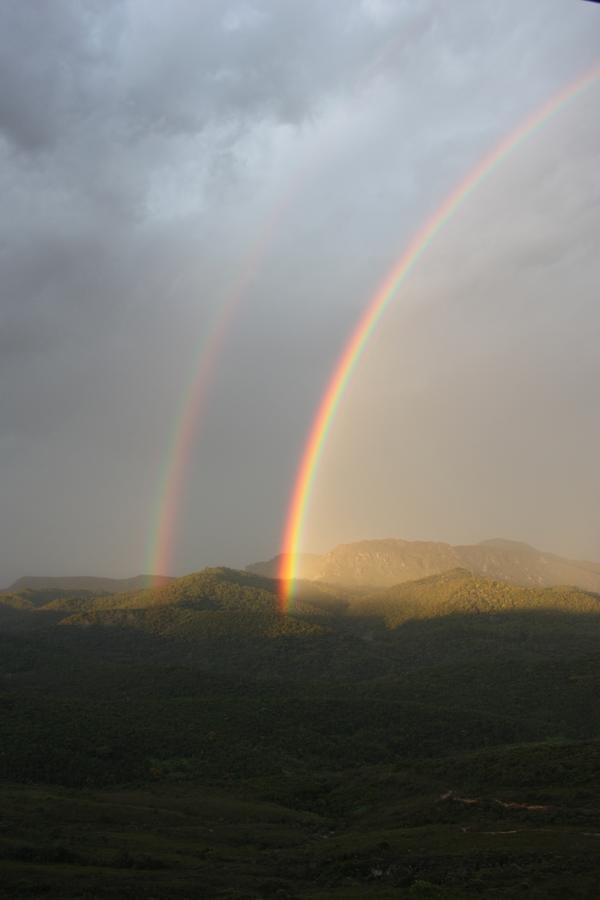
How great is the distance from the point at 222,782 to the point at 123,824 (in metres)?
20.9

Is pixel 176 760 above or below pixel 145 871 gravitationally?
below

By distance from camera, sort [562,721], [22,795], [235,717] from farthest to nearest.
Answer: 1. [562,721]
2. [235,717]
3. [22,795]

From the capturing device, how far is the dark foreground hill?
110 ft

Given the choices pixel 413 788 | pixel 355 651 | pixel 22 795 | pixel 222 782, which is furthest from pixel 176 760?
pixel 355 651

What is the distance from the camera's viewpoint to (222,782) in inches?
2640

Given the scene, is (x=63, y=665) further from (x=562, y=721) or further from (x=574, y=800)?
(x=574, y=800)

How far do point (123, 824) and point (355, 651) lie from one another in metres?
117

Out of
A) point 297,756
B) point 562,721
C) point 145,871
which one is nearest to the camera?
point 145,871

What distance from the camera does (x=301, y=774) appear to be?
7150cm

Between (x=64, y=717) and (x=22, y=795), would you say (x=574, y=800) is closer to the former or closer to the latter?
(x=22, y=795)

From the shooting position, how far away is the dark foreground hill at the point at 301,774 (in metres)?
33.6

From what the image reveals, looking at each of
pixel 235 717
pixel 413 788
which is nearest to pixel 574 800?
pixel 413 788

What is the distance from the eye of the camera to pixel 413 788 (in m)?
59.4

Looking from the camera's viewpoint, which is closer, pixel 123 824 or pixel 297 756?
pixel 123 824
